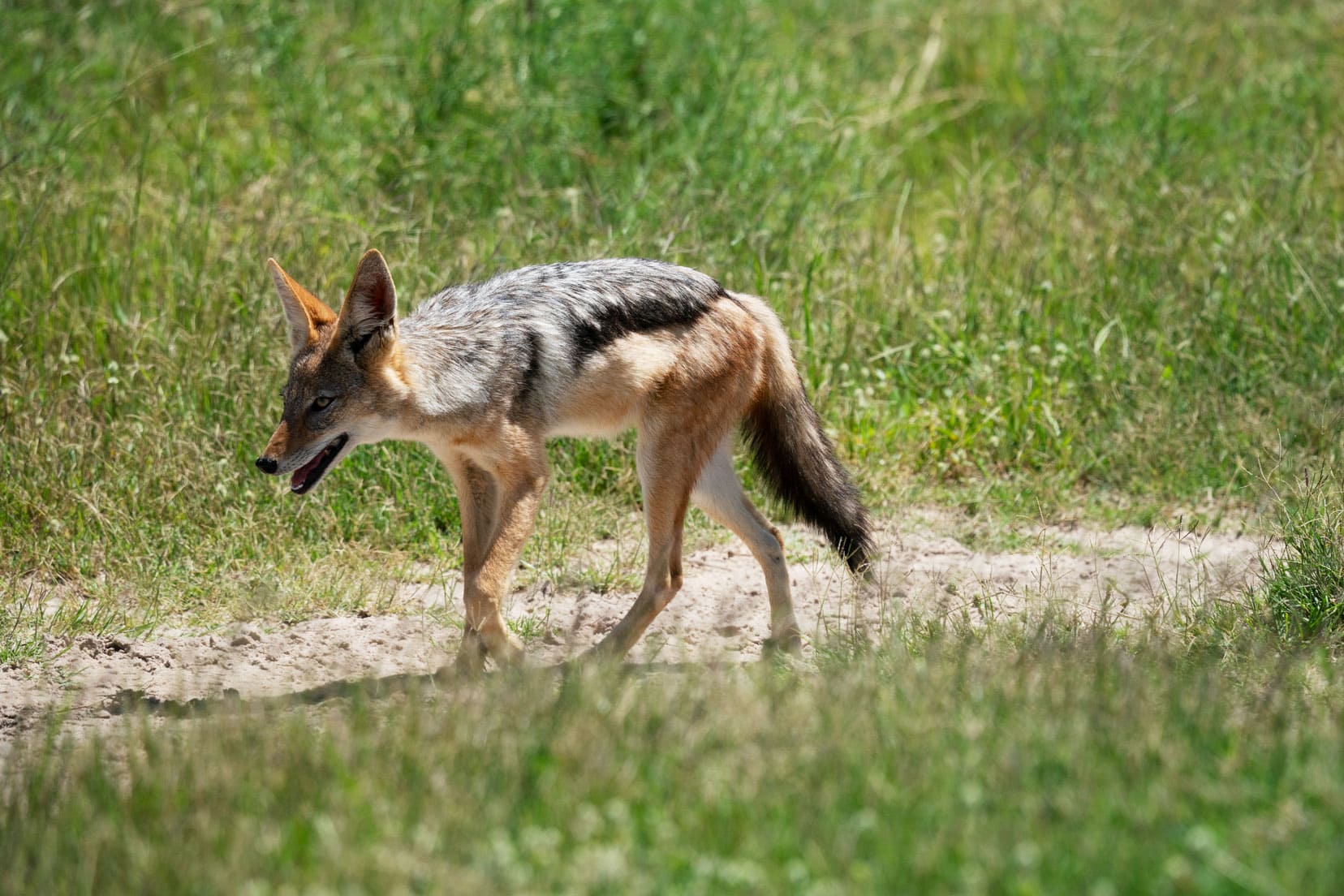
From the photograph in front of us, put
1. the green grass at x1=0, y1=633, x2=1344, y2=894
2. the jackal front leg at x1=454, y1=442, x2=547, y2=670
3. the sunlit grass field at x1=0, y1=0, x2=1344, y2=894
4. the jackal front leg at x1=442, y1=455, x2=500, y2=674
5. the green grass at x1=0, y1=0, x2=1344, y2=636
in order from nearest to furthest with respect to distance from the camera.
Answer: the green grass at x1=0, y1=633, x2=1344, y2=894, the sunlit grass field at x1=0, y1=0, x2=1344, y2=894, the jackal front leg at x1=454, y1=442, x2=547, y2=670, the jackal front leg at x1=442, y1=455, x2=500, y2=674, the green grass at x1=0, y1=0, x2=1344, y2=636

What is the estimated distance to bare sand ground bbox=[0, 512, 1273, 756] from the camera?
530 centimetres

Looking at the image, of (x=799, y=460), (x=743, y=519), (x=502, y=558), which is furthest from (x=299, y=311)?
(x=799, y=460)

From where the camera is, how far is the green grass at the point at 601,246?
6.82 m

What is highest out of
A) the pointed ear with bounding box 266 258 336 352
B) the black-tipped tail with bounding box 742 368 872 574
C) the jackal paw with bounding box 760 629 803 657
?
the pointed ear with bounding box 266 258 336 352

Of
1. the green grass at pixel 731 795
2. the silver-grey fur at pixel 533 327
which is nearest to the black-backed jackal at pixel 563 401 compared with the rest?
the silver-grey fur at pixel 533 327

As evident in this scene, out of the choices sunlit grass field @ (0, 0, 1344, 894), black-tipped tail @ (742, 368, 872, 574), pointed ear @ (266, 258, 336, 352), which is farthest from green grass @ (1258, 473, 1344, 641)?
pointed ear @ (266, 258, 336, 352)

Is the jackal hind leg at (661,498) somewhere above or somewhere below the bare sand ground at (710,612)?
above

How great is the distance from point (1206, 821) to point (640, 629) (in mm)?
2841

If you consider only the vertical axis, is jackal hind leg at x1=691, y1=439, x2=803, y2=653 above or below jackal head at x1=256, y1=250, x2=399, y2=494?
below

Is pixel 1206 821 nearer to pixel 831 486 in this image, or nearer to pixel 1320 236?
pixel 831 486

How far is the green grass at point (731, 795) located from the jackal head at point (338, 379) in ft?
4.61

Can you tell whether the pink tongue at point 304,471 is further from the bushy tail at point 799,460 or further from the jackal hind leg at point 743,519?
the bushy tail at point 799,460

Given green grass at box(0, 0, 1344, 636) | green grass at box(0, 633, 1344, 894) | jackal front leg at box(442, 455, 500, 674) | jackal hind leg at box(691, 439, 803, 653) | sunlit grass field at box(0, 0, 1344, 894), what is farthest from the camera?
green grass at box(0, 0, 1344, 636)

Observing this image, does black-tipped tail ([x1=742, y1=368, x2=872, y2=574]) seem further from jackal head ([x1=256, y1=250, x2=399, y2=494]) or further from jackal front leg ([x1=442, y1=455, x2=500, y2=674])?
jackal head ([x1=256, y1=250, x2=399, y2=494])
